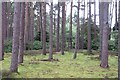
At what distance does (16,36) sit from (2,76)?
1517 millimetres

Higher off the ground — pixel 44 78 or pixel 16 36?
pixel 16 36

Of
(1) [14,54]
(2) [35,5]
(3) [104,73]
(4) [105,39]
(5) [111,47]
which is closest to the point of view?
(1) [14,54]

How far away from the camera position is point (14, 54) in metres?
8.62

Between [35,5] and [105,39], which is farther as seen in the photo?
[35,5]

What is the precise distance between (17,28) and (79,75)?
2892 millimetres

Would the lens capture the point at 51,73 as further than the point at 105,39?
No

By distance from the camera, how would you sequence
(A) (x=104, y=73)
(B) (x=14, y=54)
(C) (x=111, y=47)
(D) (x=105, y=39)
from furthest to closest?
(C) (x=111, y=47), (D) (x=105, y=39), (A) (x=104, y=73), (B) (x=14, y=54)

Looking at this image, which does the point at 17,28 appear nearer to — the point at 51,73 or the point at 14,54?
the point at 14,54

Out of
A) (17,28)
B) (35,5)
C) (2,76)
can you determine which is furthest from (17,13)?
(35,5)

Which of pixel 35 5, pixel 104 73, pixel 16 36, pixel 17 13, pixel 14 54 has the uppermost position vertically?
pixel 35 5

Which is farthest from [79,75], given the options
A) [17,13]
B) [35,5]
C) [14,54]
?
[35,5]

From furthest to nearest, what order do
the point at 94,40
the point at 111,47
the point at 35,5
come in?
the point at 35,5 < the point at 94,40 < the point at 111,47

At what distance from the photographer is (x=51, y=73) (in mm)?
9031

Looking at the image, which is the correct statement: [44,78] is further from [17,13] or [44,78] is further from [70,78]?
[17,13]
